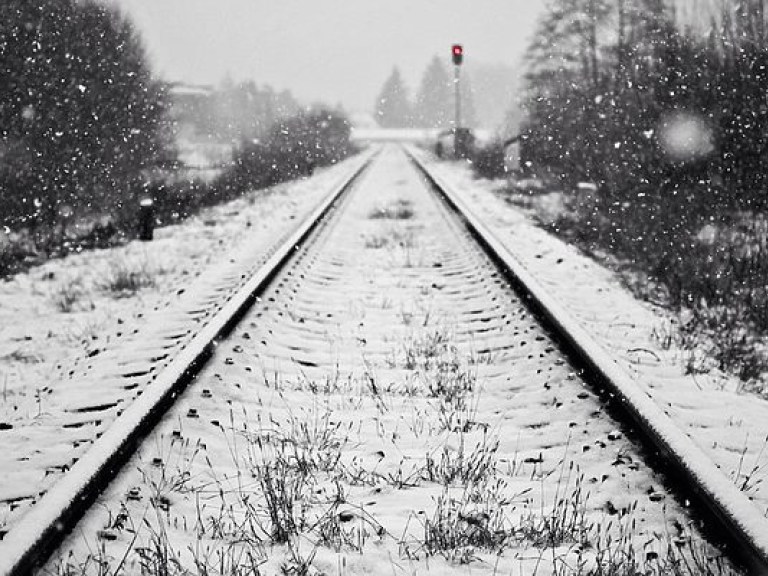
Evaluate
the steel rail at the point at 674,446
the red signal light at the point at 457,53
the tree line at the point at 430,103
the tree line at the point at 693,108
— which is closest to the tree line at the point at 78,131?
the steel rail at the point at 674,446

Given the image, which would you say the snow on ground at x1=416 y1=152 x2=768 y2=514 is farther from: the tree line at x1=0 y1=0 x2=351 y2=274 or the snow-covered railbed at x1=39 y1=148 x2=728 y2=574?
the tree line at x1=0 y1=0 x2=351 y2=274

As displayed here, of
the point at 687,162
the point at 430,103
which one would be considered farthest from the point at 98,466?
the point at 430,103

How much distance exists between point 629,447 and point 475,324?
2408 mm

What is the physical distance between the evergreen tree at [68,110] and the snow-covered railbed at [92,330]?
4.96 meters

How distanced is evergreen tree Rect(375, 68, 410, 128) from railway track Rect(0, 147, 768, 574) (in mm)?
128930

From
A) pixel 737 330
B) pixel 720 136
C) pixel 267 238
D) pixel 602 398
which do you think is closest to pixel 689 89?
pixel 720 136

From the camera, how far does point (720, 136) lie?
10391mm

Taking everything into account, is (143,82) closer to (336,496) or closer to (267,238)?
(267,238)

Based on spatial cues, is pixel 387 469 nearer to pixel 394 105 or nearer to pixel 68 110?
pixel 68 110

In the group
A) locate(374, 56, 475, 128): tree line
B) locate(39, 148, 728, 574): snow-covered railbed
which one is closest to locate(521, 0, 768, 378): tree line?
locate(39, 148, 728, 574): snow-covered railbed

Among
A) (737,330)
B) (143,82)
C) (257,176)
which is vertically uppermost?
(143,82)

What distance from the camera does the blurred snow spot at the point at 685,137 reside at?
10.5m

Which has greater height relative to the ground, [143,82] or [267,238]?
[143,82]

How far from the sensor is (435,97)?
401 feet
